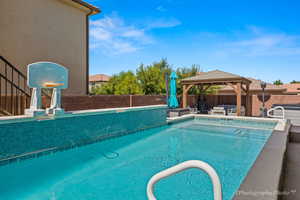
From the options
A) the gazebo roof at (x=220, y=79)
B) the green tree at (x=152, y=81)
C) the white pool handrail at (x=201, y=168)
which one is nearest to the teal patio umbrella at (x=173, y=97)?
the gazebo roof at (x=220, y=79)

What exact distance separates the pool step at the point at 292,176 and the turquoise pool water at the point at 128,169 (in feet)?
3.00

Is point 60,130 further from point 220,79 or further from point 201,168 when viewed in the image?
point 220,79

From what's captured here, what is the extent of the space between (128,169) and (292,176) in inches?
122

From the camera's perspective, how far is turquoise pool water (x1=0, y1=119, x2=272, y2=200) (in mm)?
3506

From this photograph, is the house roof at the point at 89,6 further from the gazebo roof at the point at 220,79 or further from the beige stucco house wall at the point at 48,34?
the gazebo roof at the point at 220,79

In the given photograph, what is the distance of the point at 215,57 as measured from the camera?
1072 inches

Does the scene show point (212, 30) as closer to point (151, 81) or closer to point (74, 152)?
point (151, 81)

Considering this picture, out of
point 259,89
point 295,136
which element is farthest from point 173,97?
point 259,89

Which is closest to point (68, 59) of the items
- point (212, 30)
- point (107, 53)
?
point (212, 30)

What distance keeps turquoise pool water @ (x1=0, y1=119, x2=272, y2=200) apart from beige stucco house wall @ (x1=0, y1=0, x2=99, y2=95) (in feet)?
17.9

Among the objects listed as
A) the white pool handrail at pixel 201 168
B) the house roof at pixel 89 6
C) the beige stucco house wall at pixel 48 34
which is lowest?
the white pool handrail at pixel 201 168

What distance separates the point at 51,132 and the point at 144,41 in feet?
62.6

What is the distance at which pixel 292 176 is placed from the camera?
10.2 feet

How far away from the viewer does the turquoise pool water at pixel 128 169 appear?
3.51m
